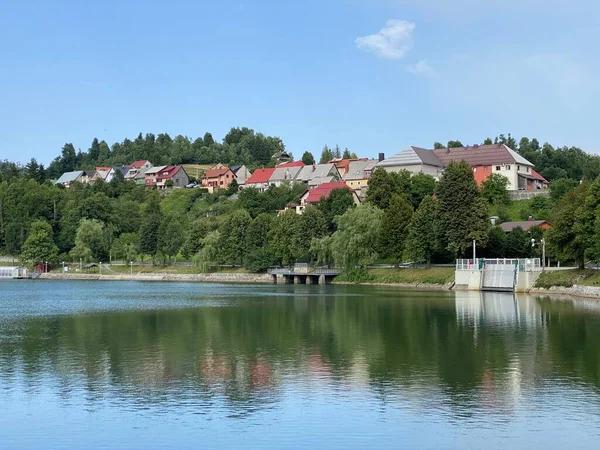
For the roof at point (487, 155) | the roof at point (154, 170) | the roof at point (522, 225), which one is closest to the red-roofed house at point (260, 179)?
the roof at point (154, 170)

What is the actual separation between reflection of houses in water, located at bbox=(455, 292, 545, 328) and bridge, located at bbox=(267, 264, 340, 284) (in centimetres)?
2740

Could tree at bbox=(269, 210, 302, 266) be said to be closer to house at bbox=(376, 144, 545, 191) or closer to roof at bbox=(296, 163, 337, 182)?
house at bbox=(376, 144, 545, 191)

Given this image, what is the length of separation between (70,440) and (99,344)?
17579 millimetres

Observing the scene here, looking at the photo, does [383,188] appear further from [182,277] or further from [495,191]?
[182,277]

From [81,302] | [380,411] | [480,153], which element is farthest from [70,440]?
[480,153]

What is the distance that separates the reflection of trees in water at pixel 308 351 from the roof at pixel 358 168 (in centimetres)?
8681

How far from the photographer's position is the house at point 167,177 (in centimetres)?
18638

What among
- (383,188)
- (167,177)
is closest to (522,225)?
(383,188)

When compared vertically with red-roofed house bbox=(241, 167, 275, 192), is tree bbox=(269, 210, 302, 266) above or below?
below

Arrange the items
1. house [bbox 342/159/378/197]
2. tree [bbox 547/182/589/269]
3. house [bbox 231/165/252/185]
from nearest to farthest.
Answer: tree [bbox 547/182/589/269] → house [bbox 342/159/378/197] → house [bbox 231/165/252/185]

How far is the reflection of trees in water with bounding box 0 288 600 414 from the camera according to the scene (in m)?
27.0

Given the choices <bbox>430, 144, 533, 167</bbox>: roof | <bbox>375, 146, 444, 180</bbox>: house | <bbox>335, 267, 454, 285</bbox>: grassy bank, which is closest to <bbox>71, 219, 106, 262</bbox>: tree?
<bbox>375, 146, 444, 180</bbox>: house

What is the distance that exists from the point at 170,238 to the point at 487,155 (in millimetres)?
48895

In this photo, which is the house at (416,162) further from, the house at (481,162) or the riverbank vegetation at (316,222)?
the riverbank vegetation at (316,222)
